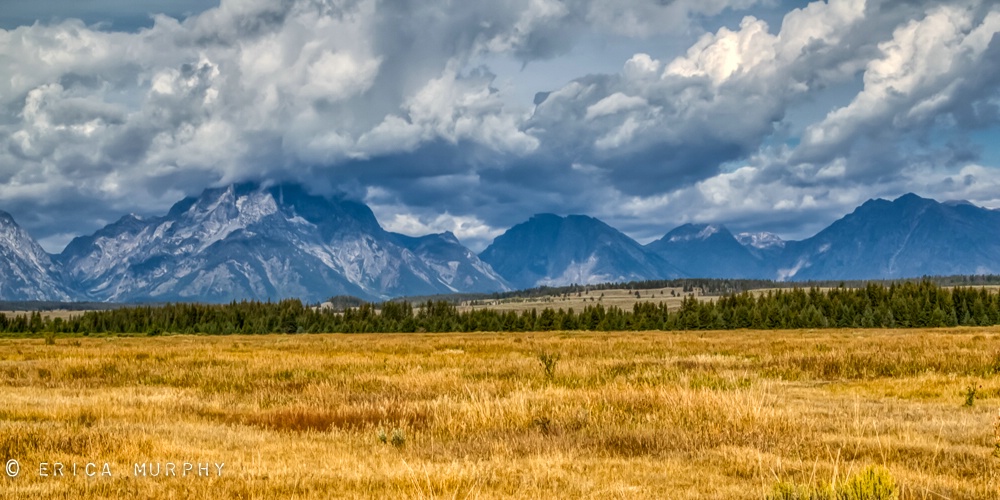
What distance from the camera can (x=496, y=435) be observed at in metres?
13.2

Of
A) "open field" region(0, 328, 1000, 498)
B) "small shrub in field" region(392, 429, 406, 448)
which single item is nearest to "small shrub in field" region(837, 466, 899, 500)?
"open field" region(0, 328, 1000, 498)

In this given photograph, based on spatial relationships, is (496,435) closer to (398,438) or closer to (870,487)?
(398,438)

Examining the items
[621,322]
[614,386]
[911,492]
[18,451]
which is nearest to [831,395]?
[614,386]

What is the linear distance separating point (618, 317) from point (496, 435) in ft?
418

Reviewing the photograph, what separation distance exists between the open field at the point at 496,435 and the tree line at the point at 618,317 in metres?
110

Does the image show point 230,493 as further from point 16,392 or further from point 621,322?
point 621,322

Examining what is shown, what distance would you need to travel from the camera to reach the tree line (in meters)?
124

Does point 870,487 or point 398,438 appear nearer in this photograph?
point 870,487

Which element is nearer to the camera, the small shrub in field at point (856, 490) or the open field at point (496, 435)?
the small shrub in field at point (856, 490)

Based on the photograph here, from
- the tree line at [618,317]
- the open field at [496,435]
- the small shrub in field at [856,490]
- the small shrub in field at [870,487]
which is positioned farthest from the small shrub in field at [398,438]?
the tree line at [618,317]

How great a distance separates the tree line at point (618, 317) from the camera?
123938mm

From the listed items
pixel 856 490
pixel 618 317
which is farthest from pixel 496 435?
pixel 618 317

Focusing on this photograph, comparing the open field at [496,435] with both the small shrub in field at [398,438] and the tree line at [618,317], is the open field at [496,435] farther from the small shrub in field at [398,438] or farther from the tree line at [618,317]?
the tree line at [618,317]

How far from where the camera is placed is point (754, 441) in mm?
12172
